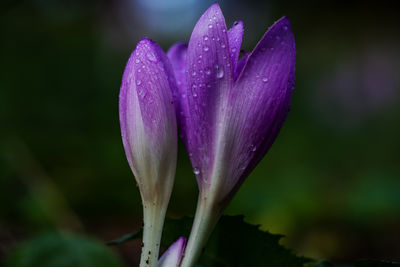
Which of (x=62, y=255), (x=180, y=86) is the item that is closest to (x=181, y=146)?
(x=62, y=255)

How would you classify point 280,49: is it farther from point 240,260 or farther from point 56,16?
point 56,16

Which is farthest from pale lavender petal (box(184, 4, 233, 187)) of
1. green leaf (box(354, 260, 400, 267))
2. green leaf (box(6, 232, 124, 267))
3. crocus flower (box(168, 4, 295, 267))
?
green leaf (box(6, 232, 124, 267))

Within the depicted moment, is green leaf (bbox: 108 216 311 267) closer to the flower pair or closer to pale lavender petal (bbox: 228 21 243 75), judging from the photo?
the flower pair

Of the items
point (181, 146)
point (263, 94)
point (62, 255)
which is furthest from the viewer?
point (181, 146)

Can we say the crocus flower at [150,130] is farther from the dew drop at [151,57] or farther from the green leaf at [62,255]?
the green leaf at [62,255]

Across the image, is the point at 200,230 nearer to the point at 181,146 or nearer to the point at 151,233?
the point at 151,233

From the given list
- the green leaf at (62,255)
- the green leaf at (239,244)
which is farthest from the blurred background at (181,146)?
the green leaf at (239,244)

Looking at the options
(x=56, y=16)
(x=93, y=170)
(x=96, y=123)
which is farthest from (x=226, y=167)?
(x=56, y=16)
